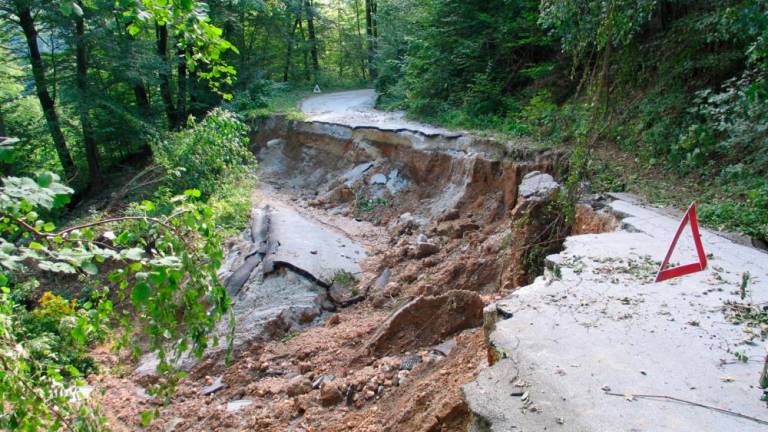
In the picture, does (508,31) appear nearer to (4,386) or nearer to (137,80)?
(137,80)

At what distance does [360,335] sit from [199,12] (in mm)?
4672

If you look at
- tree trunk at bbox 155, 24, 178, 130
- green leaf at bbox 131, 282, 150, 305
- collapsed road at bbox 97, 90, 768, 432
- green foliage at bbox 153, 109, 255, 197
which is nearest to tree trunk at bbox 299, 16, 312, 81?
tree trunk at bbox 155, 24, 178, 130

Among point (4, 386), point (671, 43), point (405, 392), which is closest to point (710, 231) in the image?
point (405, 392)

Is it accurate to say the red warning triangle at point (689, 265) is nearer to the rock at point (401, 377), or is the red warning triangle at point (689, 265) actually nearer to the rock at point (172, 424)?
the rock at point (401, 377)

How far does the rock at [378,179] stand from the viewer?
42.6ft

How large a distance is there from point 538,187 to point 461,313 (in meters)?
2.59

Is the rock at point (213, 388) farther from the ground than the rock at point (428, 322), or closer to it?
closer to it

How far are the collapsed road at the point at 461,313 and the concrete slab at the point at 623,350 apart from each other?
0.01m

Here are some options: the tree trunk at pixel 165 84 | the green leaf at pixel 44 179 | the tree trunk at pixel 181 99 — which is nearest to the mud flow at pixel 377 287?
the green leaf at pixel 44 179

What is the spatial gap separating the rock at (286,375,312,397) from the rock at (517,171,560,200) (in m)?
3.58

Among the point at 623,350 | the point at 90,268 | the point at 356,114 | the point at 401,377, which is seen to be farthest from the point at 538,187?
A: the point at 356,114

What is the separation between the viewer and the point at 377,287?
869 cm

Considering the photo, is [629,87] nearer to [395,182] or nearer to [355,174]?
[395,182]

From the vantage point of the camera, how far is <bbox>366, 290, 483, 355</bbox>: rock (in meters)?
5.55
